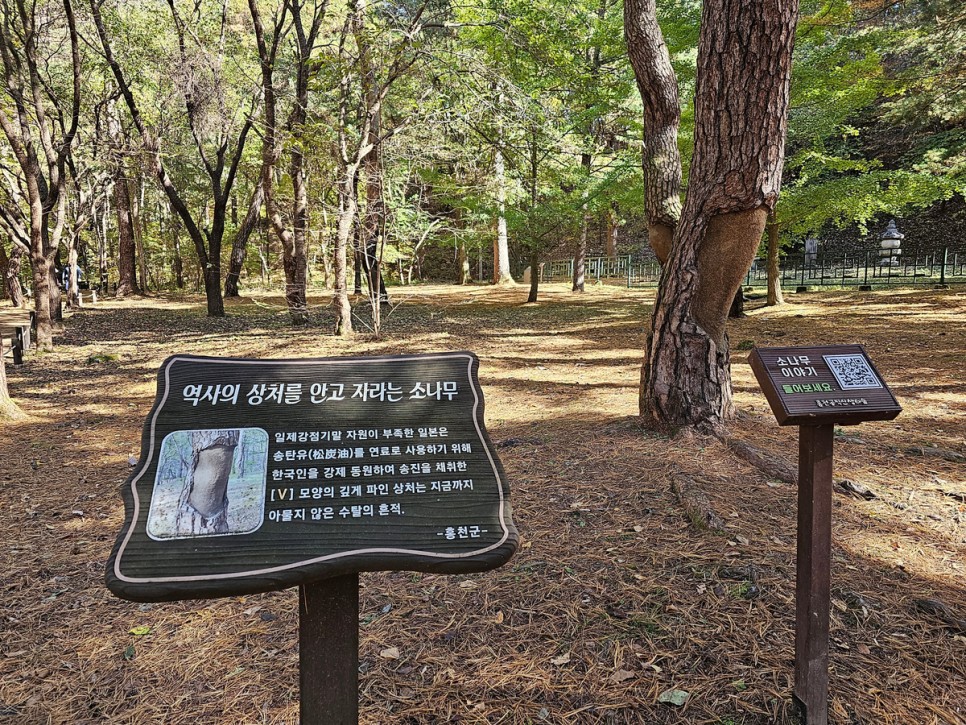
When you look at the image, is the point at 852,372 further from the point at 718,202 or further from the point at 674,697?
the point at 718,202

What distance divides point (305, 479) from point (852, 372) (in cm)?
189

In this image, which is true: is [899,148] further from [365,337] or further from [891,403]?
[891,403]

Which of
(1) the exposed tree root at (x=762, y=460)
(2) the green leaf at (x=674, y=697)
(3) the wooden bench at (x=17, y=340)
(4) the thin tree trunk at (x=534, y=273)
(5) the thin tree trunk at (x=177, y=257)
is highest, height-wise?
(5) the thin tree trunk at (x=177, y=257)

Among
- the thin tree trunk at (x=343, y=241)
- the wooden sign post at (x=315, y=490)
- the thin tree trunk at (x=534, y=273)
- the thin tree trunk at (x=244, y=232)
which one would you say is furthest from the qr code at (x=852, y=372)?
the thin tree trunk at (x=244, y=232)

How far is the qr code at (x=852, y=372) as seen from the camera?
2.19 meters

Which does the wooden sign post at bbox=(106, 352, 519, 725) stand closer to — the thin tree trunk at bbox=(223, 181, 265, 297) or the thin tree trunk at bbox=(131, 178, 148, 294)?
the thin tree trunk at bbox=(223, 181, 265, 297)

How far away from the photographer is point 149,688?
2.58 meters

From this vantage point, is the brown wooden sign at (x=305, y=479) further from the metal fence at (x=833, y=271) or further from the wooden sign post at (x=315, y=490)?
the metal fence at (x=833, y=271)

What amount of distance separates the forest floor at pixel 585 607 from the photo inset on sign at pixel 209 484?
116 centimetres

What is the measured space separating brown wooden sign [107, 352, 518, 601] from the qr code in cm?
127

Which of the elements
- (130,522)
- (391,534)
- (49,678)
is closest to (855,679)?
(391,534)

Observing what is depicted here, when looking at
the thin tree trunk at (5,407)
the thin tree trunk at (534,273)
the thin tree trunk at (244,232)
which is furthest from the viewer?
the thin tree trunk at (244,232)

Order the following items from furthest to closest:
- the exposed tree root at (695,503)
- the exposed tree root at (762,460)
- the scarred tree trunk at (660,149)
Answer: the scarred tree trunk at (660,149) → the exposed tree root at (762,460) → the exposed tree root at (695,503)

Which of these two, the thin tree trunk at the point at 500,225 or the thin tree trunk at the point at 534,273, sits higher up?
the thin tree trunk at the point at 500,225
